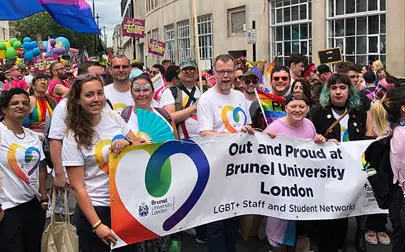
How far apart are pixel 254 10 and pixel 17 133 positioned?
21820 mm

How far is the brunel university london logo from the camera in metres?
3.23

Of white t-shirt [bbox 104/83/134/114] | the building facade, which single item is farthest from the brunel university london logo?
the building facade

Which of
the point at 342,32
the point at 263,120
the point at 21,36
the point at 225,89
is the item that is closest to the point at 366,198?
the point at 263,120

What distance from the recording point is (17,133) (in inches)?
154

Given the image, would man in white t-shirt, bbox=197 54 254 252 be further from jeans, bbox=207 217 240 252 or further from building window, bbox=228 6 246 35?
building window, bbox=228 6 246 35

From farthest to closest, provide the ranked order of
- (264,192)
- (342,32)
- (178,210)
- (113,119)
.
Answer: (342,32) < (264,192) < (178,210) < (113,119)

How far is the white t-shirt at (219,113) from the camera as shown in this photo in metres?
4.23

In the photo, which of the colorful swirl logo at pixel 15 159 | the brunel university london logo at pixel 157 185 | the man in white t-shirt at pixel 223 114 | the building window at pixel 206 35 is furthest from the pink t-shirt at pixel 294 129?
the building window at pixel 206 35

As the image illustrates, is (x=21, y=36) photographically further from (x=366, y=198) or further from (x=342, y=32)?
(x=366, y=198)

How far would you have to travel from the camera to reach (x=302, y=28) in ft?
69.6

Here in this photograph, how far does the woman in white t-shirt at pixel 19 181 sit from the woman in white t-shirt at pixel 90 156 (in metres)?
0.89

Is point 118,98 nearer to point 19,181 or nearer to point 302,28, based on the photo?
point 19,181

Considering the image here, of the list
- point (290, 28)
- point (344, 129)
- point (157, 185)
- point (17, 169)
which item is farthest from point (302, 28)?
point (17, 169)

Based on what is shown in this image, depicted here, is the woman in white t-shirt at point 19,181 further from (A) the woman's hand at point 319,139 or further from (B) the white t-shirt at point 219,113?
(A) the woman's hand at point 319,139
